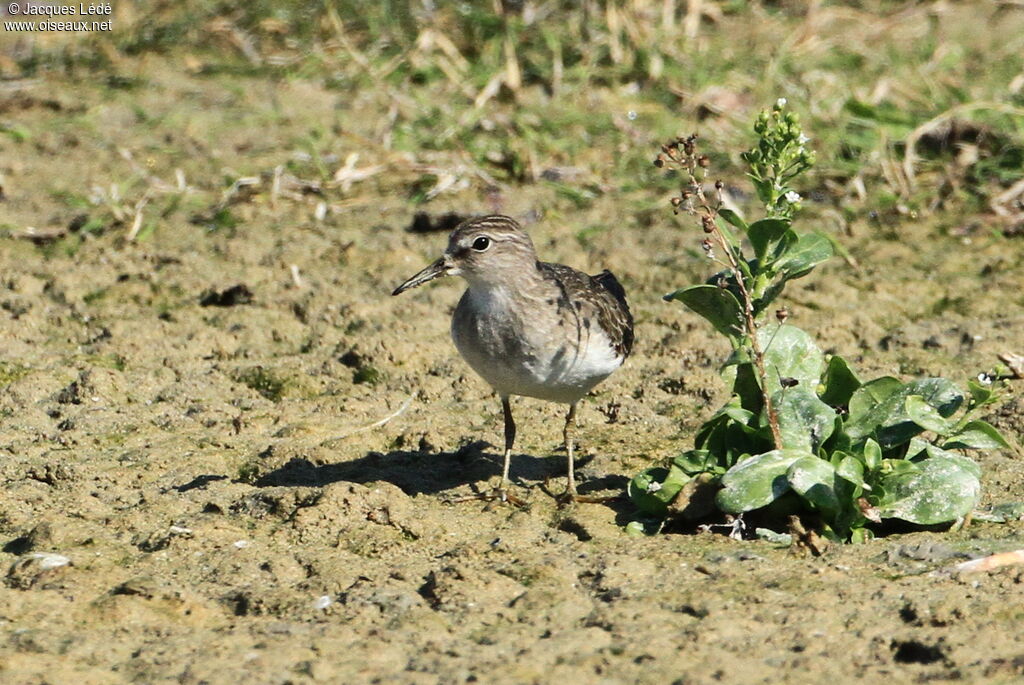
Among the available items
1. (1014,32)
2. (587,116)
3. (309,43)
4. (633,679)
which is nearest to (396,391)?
(633,679)

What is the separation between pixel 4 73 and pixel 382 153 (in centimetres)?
336

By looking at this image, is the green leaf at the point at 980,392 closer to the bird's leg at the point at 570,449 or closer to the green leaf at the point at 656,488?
the green leaf at the point at 656,488

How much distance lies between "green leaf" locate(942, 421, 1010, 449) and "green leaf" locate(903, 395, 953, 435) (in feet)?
0.30

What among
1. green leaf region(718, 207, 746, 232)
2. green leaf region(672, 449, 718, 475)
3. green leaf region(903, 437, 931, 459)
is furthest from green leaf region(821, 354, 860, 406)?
green leaf region(718, 207, 746, 232)

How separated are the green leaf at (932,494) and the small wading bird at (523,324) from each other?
3.92ft

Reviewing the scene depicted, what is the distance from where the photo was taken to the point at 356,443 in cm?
630

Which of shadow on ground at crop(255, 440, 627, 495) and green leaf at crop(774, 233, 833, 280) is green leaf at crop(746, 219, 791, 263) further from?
shadow on ground at crop(255, 440, 627, 495)

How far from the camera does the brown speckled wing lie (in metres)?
6.05

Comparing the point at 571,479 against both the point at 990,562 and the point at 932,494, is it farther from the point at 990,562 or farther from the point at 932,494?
the point at 990,562

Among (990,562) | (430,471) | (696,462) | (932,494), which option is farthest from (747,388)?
(430,471)

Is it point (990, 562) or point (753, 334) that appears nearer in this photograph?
point (990, 562)

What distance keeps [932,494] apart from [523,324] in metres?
1.74

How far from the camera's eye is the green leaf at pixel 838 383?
5434 mm

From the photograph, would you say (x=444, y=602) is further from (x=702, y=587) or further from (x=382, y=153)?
(x=382, y=153)
